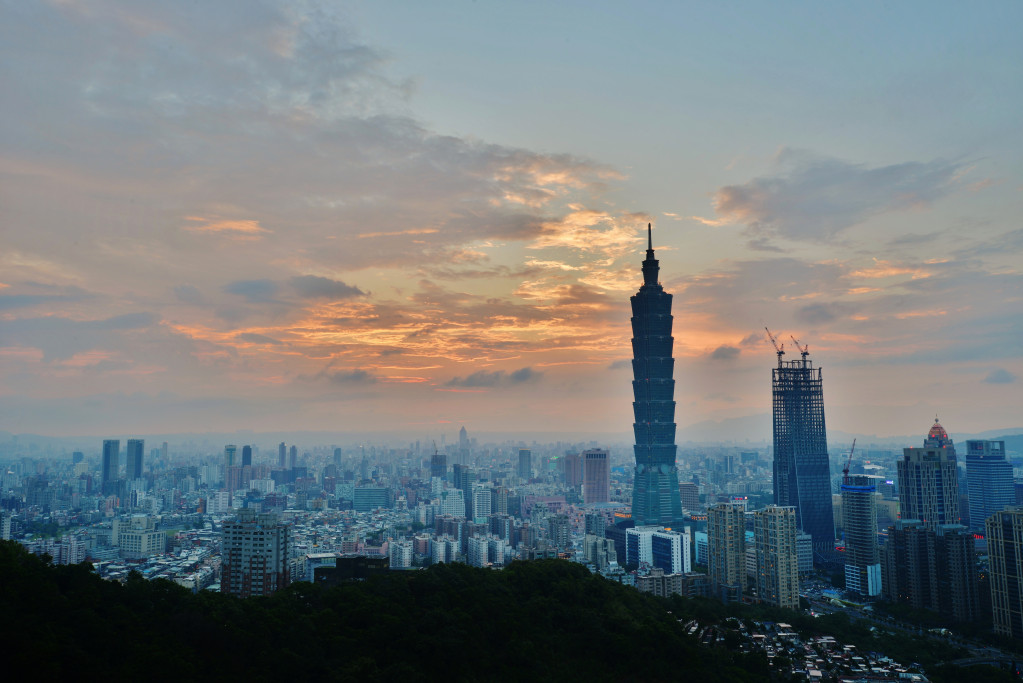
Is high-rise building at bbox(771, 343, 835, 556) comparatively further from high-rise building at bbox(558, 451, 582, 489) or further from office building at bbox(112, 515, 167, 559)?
office building at bbox(112, 515, 167, 559)

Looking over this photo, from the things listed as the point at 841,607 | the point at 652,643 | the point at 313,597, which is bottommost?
the point at 841,607

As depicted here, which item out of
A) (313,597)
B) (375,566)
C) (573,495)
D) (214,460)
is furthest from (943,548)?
(214,460)

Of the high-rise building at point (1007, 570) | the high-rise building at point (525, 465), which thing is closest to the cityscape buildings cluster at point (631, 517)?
the high-rise building at point (1007, 570)

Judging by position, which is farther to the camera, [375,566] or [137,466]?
[137,466]

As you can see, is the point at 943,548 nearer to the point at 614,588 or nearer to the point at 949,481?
the point at 949,481

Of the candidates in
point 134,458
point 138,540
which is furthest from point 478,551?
point 134,458

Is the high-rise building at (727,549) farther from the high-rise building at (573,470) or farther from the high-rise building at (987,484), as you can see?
the high-rise building at (573,470)
